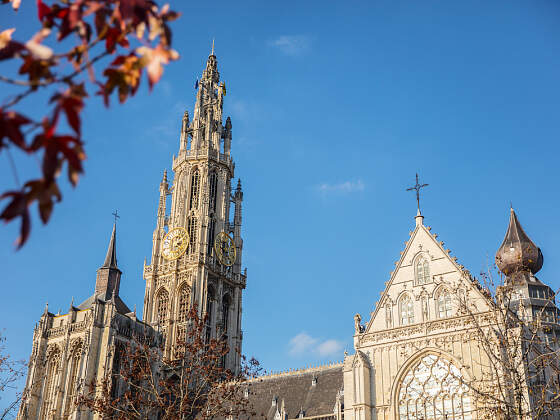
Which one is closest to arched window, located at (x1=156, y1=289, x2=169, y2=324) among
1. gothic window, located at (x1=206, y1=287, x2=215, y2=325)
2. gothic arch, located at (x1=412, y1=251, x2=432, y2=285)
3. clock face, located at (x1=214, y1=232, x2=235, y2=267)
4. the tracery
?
gothic window, located at (x1=206, y1=287, x2=215, y2=325)

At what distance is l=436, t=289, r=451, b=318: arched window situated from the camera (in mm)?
31594

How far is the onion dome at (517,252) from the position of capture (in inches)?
1750

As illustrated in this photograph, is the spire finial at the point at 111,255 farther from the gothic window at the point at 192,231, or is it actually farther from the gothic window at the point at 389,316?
the gothic window at the point at 389,316

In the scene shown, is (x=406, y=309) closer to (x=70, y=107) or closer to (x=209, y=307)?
(x=70, y=107)

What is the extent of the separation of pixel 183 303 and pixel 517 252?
3157 centimetres

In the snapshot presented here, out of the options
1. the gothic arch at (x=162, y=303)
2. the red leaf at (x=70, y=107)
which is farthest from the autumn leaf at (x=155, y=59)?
the gothic arch at (x=162, y=303)

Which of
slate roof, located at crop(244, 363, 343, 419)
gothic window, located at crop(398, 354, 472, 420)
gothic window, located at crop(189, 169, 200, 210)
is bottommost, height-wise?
gothic window, located at crop(398, 354, 472, 420)

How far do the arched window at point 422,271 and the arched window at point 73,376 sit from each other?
30.4 m

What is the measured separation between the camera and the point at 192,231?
65438 mm

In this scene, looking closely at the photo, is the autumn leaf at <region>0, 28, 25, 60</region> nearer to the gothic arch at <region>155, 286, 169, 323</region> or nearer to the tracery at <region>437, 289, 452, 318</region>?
the tracery at <region>437, 289, 452, 318</region>

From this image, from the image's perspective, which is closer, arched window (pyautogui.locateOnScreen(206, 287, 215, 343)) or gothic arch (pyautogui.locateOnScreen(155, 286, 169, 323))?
arched window (pyautogui.locateOnScreen(206, 287, 215, 343))

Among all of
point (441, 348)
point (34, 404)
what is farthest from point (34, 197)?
point (34, 404)

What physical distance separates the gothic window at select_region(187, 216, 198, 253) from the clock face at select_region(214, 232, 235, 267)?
2217 mm

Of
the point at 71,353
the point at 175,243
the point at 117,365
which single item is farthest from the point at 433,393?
the point at 175,243
